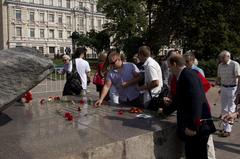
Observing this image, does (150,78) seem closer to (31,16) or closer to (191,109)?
(191,109)

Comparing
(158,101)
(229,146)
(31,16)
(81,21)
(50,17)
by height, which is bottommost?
(229,146)

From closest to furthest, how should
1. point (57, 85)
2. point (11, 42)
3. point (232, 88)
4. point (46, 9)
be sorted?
point (232, 88), point (57, 85), point (11, 42), point (46, 9)

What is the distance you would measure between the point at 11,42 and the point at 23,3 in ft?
34.3

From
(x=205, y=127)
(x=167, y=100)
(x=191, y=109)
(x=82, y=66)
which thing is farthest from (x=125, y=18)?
(x=191, y=109)

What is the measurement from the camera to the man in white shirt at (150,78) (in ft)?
19.0

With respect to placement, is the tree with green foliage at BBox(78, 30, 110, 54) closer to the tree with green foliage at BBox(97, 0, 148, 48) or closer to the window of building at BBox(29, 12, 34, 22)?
the tree with green foliage at BBox(97, 0, 148, 48)

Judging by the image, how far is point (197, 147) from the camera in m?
4.50

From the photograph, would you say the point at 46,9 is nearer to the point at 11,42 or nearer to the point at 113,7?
the point at 11,42

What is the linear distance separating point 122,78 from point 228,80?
270 centimetres

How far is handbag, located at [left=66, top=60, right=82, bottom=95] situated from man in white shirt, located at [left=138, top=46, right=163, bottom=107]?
7.92ft

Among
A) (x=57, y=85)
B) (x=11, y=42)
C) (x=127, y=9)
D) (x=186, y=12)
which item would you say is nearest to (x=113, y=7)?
(x=127, y=9)

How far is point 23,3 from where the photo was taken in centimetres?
8944

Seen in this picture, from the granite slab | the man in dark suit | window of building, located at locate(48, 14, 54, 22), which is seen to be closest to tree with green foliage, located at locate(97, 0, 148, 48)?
window of building, located at locate(48, 14, 54, 22)

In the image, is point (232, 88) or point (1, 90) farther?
point (232, 88)
